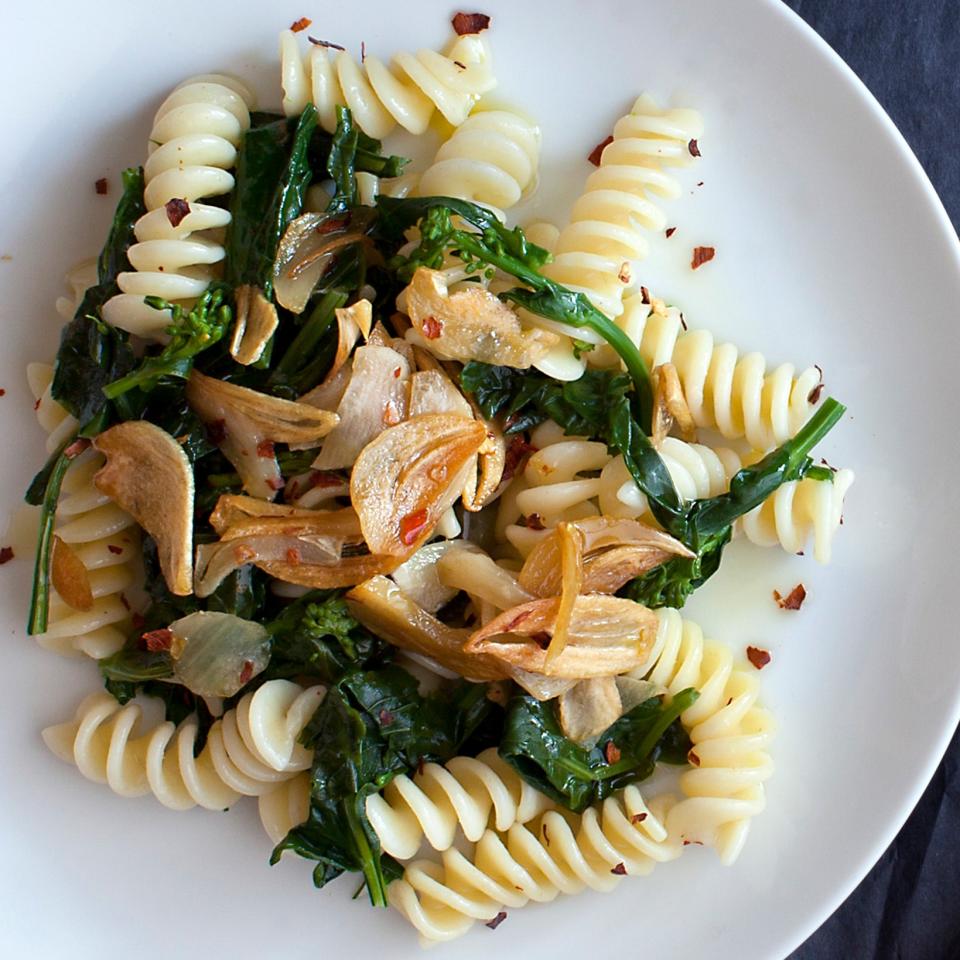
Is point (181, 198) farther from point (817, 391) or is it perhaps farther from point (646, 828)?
point (646, 828)

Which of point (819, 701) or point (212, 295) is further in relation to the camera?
point (819, 701)

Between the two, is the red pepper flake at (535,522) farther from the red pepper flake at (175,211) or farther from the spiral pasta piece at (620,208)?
the red pepper flake at (175,211)

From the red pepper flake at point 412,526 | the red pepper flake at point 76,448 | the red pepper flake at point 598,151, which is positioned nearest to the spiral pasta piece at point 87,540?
the red pepper flake at point 76,448

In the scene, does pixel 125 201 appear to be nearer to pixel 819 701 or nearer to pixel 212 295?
pixel 212 295

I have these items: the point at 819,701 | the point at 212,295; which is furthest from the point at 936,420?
the point at 212,295

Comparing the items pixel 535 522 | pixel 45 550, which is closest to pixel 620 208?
pixel 535 522

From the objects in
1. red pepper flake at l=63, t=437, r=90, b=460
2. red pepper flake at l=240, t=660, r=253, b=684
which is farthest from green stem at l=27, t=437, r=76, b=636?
red pepper flake at l=240, t=660, r=253, b=684
